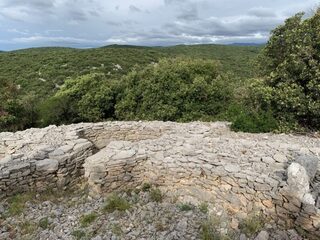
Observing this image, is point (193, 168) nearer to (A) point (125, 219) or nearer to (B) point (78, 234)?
(A) point (125, 219)

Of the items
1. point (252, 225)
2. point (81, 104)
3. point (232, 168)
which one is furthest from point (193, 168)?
point (81, 104)

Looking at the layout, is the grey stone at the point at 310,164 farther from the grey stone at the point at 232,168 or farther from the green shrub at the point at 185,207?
the green shrub at the point at 185,207

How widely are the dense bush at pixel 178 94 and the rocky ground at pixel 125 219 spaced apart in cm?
844

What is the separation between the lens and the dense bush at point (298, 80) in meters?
11.6

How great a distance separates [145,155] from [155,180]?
2.69 feet

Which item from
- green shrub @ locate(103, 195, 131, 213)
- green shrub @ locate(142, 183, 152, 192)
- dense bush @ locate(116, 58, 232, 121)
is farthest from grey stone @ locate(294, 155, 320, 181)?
dense bush @ locate(116, 58, 232, 121)

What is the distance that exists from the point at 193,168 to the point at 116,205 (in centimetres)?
231

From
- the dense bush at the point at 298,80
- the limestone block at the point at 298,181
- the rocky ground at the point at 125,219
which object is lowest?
the rocky ground at the point at 125,219

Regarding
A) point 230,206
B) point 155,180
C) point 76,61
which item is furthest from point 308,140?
point 76,61

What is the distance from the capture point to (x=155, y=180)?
8.49 meters

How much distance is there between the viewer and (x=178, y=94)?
658 inches

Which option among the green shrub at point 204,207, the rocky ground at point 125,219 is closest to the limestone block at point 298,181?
the rocky ground at point 125,219

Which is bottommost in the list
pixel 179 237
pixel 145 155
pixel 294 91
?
pixel 179 237

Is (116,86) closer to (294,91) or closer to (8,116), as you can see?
(8,116)
